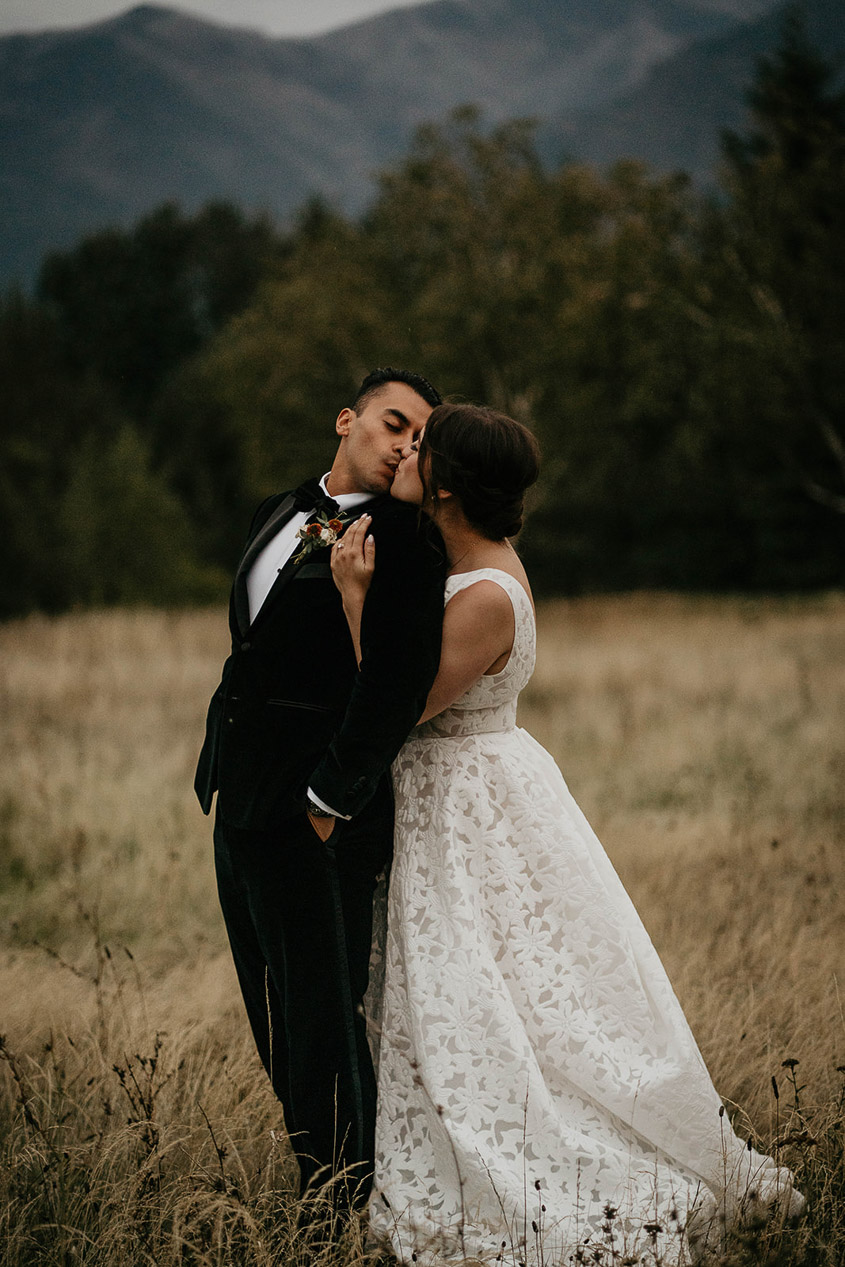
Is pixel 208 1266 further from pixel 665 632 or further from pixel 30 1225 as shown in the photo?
pixel 665 632

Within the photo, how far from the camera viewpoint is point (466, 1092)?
7.68 ft

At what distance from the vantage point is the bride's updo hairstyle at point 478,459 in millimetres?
2350

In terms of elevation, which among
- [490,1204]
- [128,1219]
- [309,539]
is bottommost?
[128,1219]

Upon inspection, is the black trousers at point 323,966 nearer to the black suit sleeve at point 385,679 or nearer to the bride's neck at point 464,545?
the black suit sleeve at point 385,679

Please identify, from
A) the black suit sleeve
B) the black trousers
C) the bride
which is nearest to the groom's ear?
the bride

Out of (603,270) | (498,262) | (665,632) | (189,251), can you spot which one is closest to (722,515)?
(603,270)

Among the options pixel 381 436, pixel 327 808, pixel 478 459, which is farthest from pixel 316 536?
pixel 327 808

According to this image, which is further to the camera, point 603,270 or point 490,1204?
point 603,270

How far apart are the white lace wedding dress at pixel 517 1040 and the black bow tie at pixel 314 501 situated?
0.45 metres

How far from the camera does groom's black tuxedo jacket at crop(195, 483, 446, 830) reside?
2.28m

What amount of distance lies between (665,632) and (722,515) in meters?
12.0

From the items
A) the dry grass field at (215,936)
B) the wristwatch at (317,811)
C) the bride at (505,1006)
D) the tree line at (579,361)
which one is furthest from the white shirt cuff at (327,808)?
the tree line at (579,361)

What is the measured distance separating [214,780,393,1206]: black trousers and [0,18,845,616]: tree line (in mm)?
17756

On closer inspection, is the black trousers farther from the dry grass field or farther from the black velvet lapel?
the black velvet lapel
